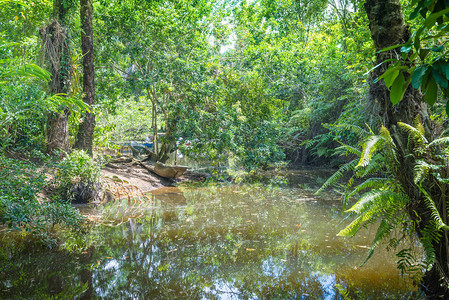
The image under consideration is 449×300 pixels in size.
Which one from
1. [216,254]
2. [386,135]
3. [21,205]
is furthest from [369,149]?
[21,205]

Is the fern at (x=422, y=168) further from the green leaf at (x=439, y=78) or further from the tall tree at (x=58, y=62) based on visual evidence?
the tall tree at (x=58, y=62)

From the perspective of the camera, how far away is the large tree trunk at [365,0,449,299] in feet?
9.49

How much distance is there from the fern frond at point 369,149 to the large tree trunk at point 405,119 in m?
0.36

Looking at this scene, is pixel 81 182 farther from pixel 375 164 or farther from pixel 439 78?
pixel 439 78

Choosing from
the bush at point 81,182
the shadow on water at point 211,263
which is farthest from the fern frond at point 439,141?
the bush at point 81,182

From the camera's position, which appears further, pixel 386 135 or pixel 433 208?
pixel 386 135

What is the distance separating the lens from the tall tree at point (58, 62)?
313 inches

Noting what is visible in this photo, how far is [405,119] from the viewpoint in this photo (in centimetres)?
305

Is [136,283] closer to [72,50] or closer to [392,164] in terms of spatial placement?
Answer: [392,164]

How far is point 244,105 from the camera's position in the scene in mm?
14031

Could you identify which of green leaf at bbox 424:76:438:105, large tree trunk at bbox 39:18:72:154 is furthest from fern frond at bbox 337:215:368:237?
large tree trunk at bbox 39:18:72:154

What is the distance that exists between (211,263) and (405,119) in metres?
2.73

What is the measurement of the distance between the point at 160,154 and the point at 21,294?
35.3 feet

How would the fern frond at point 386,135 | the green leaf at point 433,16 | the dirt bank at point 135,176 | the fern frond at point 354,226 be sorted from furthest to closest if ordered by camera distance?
the dirt bank at point 135,176, the fern frond at point 354,226, the fern frond at point 386,135, the green leaf at point 433,16
